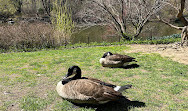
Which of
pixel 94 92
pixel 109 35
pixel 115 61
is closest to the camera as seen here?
pixel 94 92

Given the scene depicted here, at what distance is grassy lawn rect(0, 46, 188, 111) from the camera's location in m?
4.07

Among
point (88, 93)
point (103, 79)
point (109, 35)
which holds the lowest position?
point (103, 79)

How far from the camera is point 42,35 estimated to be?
44.5 ft

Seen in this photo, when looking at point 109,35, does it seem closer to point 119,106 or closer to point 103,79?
point 103,79

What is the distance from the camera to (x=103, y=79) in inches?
228

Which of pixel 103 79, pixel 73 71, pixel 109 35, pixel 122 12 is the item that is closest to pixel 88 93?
pixel 73 71

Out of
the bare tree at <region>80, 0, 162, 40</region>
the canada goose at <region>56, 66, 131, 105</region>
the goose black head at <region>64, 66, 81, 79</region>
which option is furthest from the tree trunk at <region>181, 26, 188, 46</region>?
the goose black head at <region>64, 66, 81, 79</region>

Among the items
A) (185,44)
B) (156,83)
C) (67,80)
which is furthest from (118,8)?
(67,80)

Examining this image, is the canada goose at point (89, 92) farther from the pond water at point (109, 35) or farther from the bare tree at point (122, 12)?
the pond water at point (109, 35)

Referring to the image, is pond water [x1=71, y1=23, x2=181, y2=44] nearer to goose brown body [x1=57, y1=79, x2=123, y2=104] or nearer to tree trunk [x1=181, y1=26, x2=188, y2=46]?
tree trunk [x1=181, y1=26, x2=188, y2=46]

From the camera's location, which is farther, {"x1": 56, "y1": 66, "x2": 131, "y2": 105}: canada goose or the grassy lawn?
the grassy lawn

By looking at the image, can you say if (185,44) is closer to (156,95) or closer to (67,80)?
(156,95)

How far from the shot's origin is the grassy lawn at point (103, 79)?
4074mm

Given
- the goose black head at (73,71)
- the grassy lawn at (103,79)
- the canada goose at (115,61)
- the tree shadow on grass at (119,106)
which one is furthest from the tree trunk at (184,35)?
the goose black head at (73,71)
